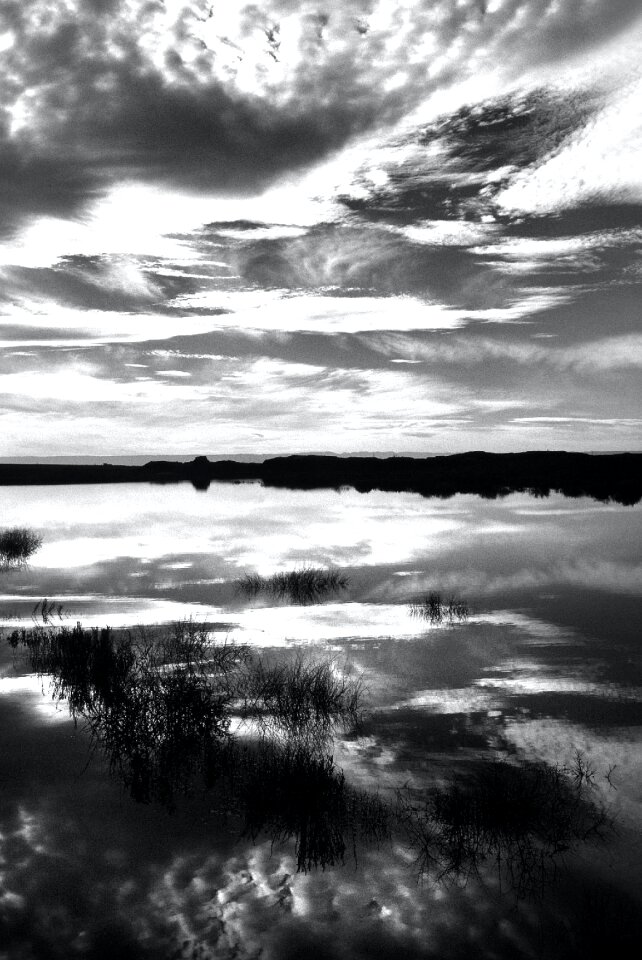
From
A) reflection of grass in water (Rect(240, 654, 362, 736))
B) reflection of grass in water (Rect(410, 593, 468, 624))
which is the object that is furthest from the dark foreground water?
reflection of grass in water (Rect(240, 654, 362, 736))

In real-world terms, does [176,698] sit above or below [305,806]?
above

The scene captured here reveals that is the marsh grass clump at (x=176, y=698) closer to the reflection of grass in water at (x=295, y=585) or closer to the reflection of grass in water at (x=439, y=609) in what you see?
the reflection of grass in water at (x=439, y=609)

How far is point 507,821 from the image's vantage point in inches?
375

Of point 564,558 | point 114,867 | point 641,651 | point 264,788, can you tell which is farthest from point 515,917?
point 564,558

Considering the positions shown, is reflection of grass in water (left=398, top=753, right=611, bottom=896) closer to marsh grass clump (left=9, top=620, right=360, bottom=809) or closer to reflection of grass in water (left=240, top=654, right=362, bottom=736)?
marsh grass clump (left=9, top=620, right=360, bottom=809)

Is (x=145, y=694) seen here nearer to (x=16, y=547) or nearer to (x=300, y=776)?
(x=300, y=776)

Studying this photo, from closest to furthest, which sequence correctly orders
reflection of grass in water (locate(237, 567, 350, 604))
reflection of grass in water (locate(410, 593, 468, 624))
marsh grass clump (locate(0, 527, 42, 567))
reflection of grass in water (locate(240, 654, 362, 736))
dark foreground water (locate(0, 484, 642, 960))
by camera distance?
dark foreground water (locate(0, 484, 642, 960))
reflection of grass in water (locate(240, 654, 362, 736))
reflection of grass in water (locate(410, 593, 468, 624))
reflection of grass in water (locate(237, 567, 350, 604))
marsh grass clump (locate(0, 527, 42, 567))

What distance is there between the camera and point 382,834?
367 inches

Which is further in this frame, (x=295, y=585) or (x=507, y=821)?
(x=295, y=585)

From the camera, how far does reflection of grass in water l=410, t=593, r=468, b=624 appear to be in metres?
21.9

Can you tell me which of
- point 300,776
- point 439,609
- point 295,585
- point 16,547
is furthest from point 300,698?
point 16,547

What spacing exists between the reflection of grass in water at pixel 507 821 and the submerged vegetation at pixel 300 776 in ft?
0.06

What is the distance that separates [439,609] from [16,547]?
23.9 metres

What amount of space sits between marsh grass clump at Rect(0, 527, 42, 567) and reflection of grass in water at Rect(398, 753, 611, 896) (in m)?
28.6
